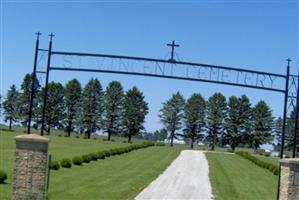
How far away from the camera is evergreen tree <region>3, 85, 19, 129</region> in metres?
120

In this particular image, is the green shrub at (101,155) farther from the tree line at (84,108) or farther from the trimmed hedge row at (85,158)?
the tree line at (84,108)

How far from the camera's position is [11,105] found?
122 meters

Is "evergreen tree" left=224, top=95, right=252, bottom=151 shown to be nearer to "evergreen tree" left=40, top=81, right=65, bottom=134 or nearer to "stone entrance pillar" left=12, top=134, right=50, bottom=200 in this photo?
"evergreen tree" left=40, top=81, right=65, bottom=134

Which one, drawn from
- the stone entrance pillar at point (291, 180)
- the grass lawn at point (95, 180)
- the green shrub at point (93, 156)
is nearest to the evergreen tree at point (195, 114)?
the green shrub at point (93, 156)

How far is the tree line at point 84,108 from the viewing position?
117875mm

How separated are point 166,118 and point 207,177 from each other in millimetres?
85357

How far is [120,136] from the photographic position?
12312 centimetres

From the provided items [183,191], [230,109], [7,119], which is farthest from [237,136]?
[183,191]

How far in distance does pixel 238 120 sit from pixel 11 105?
45970mm

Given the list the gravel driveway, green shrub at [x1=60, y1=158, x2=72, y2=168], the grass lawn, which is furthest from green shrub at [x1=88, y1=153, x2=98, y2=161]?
the gravel driveway

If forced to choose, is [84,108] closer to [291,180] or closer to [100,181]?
[100,181]

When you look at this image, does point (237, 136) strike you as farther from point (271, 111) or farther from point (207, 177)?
point (207, 177)

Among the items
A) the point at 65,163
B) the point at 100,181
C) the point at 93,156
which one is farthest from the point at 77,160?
the point at 100,181

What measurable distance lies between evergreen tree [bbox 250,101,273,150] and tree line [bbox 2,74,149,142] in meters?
22.7
